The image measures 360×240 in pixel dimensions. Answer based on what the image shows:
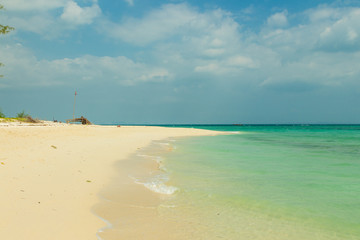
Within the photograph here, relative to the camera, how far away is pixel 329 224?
5.02m

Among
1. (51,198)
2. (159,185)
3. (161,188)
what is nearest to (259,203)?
(161,188)

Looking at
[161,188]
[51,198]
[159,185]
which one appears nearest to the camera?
[51,198]

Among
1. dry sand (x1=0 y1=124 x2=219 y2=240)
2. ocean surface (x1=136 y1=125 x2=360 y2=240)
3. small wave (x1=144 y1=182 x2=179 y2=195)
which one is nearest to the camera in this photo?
dry sand (x1=0 y1=124 x2=219 y2=240)

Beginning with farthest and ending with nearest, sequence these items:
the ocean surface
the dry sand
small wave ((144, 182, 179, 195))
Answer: small wave ((144, 182, 179, 195)), the ocean surface, the dry sand

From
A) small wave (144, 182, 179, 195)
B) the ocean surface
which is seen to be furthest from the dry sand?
the ocean surface

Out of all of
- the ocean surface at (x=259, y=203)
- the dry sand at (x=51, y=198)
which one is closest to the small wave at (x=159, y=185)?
the ocean surface at (x=259, y=203)

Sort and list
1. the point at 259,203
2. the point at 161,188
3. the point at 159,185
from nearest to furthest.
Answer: the point at 259,203, the point at 161,188, the point at 159,185

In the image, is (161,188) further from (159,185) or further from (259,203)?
(259,203)

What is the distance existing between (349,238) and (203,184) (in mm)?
4251

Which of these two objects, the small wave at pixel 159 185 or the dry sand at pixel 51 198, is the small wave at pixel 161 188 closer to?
the small wave at pixel 159 185

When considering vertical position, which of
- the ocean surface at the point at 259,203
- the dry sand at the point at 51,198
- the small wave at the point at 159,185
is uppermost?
the dry sand at the point at 51,198

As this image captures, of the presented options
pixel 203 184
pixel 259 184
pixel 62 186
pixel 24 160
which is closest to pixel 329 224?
pixel 259 184

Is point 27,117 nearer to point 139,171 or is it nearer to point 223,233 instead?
point 139,171

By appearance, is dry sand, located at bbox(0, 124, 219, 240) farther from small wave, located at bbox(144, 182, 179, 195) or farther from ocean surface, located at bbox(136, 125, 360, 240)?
ocean surface, located at bbox(136, 125, 360, 240)
